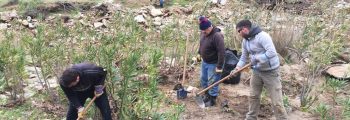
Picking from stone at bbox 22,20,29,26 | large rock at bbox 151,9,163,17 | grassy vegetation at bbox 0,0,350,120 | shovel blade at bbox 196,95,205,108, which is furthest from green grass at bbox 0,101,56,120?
large rock at bbox 151,9,163,17

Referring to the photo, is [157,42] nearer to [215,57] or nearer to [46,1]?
[215,57]

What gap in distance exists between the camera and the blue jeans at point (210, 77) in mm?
6172

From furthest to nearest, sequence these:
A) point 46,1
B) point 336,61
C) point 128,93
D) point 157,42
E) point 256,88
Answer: point 46,1, point 336,61, point 157,42, point 256,88, point 128,93

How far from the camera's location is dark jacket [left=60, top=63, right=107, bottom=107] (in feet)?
15.0

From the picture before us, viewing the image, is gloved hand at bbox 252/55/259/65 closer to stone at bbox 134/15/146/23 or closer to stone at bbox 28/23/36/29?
stone at bbox 134/15/146/23

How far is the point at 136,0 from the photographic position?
15.1 meters

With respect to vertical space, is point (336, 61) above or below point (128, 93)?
below

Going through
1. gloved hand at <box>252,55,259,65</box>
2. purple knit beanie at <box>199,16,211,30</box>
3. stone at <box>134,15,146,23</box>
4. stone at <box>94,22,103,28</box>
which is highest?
purple knit beanie at <box>199,16,211,30</box>

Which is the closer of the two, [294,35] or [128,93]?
[128,93]

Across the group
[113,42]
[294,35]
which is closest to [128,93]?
[113,42]

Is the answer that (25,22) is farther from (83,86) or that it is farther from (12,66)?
(83,86)

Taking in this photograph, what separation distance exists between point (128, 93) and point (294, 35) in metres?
4.45

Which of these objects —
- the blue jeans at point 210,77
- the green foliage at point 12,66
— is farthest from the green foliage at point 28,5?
the blue jeans at point 210,77

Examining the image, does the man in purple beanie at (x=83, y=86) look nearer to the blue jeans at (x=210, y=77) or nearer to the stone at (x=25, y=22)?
the blue jeans at (x=210, y=77)
